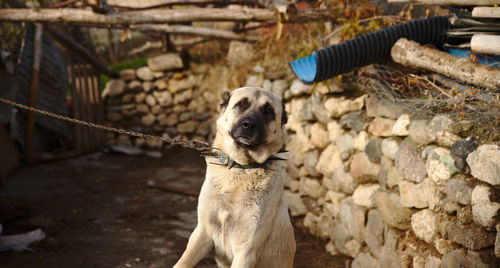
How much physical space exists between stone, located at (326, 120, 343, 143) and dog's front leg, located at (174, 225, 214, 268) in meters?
2.65

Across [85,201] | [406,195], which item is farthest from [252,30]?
[406,195]

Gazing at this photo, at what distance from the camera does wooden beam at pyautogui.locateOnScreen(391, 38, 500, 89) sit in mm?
2838

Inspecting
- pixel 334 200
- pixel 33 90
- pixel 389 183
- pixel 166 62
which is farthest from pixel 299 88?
pixel 33 90

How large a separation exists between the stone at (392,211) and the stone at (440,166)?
1.53 ft

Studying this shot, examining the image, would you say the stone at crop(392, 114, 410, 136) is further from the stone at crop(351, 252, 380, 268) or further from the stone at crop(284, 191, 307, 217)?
the stone at crop(284, 191, 307, 217)

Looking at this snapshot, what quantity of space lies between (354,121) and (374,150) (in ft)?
1.67

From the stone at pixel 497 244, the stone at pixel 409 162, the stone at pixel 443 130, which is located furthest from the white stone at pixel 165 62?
the stone at pixel 497 244

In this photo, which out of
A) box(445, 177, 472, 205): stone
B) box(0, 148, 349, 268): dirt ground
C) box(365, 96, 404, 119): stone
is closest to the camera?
box(445, 177, 472, 205): stone

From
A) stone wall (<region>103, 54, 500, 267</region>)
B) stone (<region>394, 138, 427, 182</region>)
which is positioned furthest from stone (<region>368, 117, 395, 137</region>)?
stone (<region>394, 138, 427, 182</region>)

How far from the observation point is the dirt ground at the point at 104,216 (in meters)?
4.14

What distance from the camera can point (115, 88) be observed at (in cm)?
935

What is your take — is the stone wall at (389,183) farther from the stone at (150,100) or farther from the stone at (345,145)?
the stone at (150,100)

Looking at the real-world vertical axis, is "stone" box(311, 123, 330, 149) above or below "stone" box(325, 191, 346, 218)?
above

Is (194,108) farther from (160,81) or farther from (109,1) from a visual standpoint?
(109,1)
